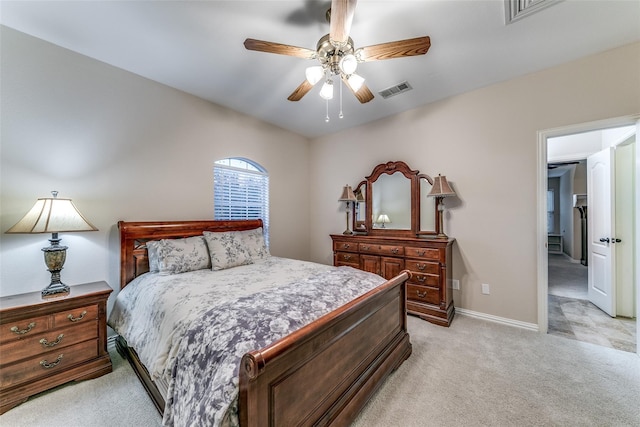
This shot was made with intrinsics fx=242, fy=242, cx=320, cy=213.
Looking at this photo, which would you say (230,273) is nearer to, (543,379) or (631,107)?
(543,379)

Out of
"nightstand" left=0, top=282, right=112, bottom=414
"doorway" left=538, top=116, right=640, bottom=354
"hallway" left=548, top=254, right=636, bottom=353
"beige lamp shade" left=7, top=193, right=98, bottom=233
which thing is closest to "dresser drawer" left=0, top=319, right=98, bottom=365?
"nightstand" left=0, top=282, right=112, bottom=414

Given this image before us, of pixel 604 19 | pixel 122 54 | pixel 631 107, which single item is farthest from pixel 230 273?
pixel 631 107

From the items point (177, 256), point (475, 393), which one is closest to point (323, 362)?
point (475, 393)

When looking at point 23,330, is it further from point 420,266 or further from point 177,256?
point 420,266

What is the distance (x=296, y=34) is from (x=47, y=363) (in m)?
3.28

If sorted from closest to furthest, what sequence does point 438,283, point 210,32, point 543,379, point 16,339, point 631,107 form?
point 16,339 → point 543,379 → point 210,32 → point 631,107 → point 438,283

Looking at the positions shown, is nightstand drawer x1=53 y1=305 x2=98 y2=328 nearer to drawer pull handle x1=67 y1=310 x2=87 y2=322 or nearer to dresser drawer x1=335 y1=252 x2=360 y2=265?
drawer pull handle x1=67 y1=310 x2=87 y2=322

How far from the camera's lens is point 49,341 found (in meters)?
1.84

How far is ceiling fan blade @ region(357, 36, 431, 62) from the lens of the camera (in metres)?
1.67

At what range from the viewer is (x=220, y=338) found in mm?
1199

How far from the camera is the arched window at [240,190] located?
3516 millimetres

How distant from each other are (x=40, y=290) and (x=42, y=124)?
1.48m

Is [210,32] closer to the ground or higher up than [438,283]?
higher up

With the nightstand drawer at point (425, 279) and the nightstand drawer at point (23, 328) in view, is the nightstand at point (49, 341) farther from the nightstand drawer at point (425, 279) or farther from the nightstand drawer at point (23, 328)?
the nightstand drawer at point (425, 279)
